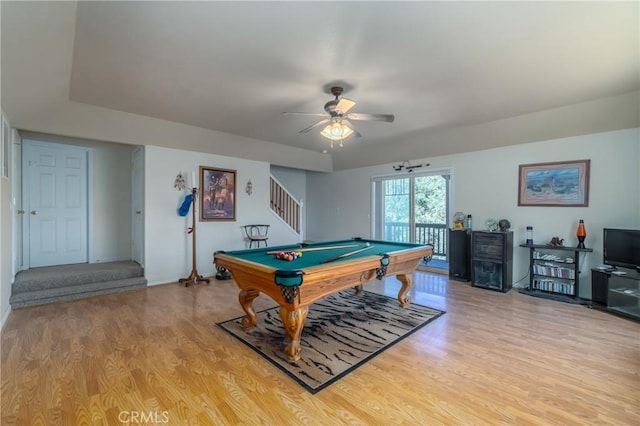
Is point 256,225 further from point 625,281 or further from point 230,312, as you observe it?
point 625,281

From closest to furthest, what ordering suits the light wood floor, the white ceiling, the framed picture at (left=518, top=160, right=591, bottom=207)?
the light wood floor → the white ceiling → the framed picture at (left=518, top=160, right=591, bottom=207)

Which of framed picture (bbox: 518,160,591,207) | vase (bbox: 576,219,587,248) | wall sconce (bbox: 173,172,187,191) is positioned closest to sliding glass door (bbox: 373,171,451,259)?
framed picture (bbox: 518,160,591,207)

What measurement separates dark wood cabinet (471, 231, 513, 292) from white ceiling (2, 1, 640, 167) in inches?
79.8

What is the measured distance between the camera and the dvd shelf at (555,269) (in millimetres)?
4156

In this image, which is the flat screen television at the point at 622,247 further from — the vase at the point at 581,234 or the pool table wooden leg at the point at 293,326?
the pool table wooden leg at the point at 293,326

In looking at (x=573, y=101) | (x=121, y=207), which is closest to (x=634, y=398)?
(x=573, y=101)

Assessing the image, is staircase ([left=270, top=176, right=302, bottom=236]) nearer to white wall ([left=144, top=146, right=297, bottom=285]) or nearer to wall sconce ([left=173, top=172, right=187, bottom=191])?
white wall ([left=144, top=146, right=297, bottom=285])

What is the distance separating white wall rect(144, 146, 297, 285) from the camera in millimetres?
4895

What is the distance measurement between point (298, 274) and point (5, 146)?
397cm

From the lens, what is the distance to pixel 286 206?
23.6ft

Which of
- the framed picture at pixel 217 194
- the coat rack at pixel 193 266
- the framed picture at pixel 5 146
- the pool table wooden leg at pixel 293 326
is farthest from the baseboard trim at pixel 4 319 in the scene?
the pool table wooden leg at pixel 293 326

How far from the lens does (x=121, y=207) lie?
566 cm

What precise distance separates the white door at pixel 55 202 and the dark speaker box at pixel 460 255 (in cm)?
696

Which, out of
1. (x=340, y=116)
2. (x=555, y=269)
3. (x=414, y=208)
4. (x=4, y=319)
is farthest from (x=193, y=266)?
(x=555, y=269)
